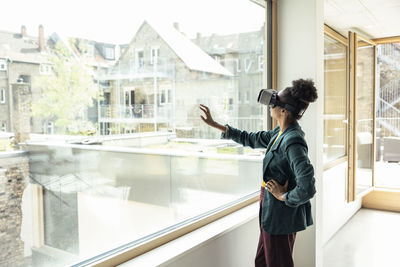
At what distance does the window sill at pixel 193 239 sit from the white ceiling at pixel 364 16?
2.36 meters

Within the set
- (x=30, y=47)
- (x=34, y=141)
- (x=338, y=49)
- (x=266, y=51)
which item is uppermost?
(x=338, y=49)

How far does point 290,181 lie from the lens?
1.92m

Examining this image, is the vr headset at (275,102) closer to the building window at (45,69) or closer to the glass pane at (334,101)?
the building window at (45,69)

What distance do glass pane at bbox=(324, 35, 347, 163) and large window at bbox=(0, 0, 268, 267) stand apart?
192 cm

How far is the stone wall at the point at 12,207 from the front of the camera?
1.29 metres

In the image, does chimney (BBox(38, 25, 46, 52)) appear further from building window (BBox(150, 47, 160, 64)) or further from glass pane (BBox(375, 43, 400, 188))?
glass pane (BBox(375, 43, 400, 188))

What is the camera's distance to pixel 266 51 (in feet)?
10.1

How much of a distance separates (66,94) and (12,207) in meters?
0.52

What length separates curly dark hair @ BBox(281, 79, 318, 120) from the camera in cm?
187

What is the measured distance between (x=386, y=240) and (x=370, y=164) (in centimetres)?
168

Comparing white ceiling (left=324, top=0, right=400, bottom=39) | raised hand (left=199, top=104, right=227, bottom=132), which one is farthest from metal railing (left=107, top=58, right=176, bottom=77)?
white ceiling (left=324, top=0, right=400, bottom=39)

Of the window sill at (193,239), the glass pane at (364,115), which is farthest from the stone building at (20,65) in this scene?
the glass pane at (364,115)

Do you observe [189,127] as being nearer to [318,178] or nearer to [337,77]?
[318,178]

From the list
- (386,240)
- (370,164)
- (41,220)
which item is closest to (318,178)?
(386,240)
